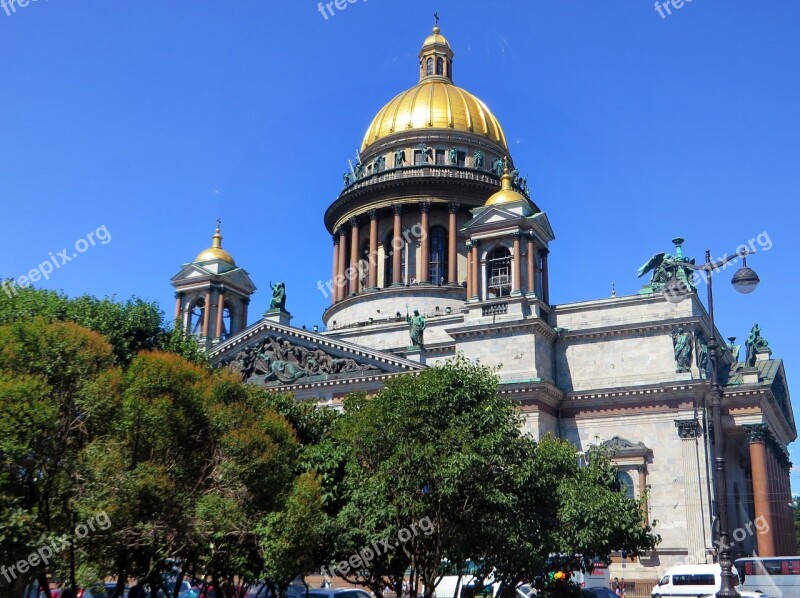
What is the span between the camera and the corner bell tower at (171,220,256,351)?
183 feet

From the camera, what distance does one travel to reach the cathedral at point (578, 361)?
43.2 m

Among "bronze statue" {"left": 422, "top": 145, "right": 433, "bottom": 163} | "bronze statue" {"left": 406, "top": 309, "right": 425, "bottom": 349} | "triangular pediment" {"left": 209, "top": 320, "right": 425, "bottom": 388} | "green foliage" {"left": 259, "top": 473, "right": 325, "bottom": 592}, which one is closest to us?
"green foliage" {"left": 259, "top": 473, "right": 325, "bottom": 592}

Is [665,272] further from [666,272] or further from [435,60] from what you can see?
[435,60]

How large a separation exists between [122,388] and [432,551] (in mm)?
10569

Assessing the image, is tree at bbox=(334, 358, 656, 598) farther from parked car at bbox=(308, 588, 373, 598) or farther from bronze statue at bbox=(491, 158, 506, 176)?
bronze statue at bbox=(491, 158, 506, 176)

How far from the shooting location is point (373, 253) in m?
63.0

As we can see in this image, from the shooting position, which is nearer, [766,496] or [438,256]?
[766,496]

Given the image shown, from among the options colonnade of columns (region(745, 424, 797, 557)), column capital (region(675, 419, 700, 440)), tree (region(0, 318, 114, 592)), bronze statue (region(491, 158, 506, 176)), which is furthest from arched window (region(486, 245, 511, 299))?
tree (region(0, 318, 114, 592))

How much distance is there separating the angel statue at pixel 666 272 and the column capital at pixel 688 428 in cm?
682

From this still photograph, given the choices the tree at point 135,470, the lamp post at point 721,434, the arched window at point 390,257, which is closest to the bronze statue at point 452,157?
the arched window at point 390,257

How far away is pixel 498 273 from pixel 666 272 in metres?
8.78

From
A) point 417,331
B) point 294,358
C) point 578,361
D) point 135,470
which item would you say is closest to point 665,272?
point 578,361

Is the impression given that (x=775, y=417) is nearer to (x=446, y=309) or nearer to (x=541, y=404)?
(x=541, y=404)

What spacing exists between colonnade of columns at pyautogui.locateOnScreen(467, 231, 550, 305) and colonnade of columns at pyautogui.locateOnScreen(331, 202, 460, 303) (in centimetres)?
1127
